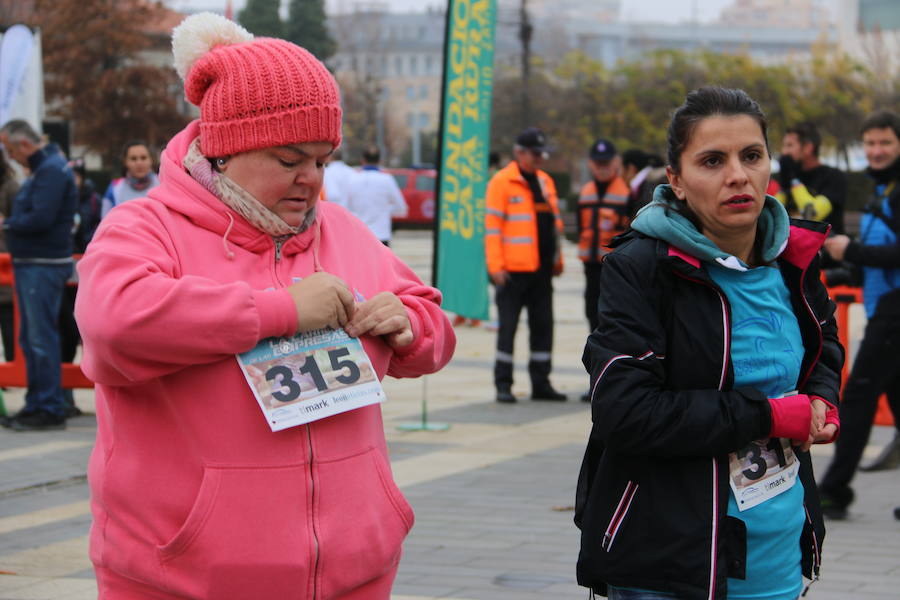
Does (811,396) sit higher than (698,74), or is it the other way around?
(811,396)

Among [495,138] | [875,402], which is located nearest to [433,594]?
[875,402]

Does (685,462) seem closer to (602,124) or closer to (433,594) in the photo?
(433,594)

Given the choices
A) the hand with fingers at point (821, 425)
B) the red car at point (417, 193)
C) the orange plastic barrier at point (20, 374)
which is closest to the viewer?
the hand with fingers at point (821, 425)

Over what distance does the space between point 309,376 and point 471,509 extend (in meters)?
4.47

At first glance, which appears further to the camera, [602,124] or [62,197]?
[602,124]

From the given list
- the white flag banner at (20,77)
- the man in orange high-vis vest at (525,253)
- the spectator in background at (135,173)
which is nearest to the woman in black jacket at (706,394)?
the man in orange high-vis vest at (525,253)

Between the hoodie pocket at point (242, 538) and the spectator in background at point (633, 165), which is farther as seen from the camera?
the spectator in background at point (633, 165)

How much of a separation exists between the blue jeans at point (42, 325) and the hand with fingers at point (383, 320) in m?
7.01

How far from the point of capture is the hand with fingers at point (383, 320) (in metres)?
2.89

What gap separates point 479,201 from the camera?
9.80 meters

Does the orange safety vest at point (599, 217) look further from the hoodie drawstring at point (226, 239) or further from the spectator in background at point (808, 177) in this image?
the hoodie drawstring at point (226, 239)

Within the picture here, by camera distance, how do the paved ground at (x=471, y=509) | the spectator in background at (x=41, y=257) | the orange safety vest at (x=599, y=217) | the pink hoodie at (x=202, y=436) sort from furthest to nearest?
the orange safety vest at (x=599, y=217)
the spectator in background at (x=41, y=257)
the paved ground at (x=471, y=509)
the pink hoodie at (x=202, y=436)

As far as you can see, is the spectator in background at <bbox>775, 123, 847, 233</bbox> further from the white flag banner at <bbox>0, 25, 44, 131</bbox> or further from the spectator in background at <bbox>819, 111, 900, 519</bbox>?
the white flag banner at <bbox>0, 25, 44, 131</bbox>

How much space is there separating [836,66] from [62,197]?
50818 millimetres
